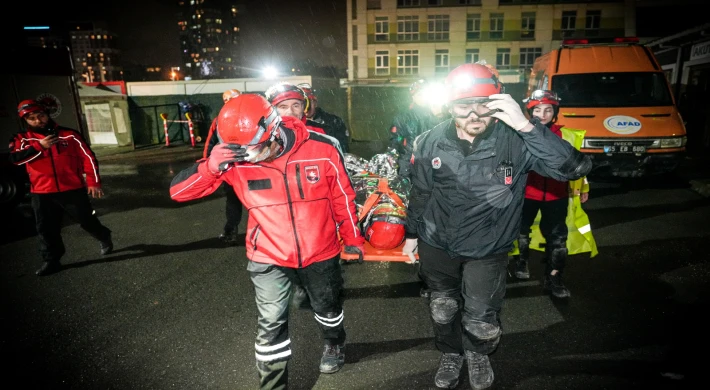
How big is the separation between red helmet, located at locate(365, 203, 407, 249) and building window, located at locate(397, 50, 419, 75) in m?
40.5

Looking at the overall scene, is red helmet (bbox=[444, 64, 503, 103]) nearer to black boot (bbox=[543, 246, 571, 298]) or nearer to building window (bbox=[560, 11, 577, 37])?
black boot (bbox=[543, 246, 571, 298])

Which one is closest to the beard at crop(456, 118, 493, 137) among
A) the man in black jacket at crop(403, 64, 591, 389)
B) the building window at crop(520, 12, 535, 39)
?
the man in black jacket at crop(403, 64, 591, 389)

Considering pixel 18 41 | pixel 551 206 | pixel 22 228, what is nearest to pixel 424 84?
pixel 551 206

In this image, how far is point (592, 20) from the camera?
40.8 m

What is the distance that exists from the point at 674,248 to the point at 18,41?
14054mm

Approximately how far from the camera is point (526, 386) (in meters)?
2.93

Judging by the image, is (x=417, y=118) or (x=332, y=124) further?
(x=332, y=124)

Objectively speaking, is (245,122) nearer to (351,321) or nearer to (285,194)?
(285,194)

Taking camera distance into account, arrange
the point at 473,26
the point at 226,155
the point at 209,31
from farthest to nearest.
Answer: the point at 209,31, the point at 473,26, the point at 226,155

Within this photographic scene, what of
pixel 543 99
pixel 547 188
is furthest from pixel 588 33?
pixel 547 188

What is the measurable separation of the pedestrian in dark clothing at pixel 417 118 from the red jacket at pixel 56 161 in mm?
4020

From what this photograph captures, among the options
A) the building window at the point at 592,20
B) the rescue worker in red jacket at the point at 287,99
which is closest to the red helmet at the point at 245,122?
the rescue worker in red jacket at the point at 287,99

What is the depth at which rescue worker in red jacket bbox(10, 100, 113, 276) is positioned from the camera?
4977 millimetres

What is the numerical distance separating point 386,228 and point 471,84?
1984mm
